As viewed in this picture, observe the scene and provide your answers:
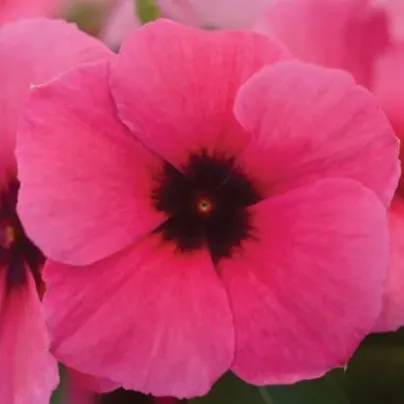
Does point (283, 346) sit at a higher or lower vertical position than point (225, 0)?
lower

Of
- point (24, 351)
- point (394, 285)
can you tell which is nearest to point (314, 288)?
point (394, 285)

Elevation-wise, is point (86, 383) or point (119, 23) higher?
point (119, 23)

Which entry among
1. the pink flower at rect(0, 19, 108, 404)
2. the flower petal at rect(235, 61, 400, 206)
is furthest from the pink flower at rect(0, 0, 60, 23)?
the flower petal at rect(235, 61, 400, 206)

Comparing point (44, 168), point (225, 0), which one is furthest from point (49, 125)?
point (225, 0)

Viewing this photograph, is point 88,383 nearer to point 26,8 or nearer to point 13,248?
point 13,248

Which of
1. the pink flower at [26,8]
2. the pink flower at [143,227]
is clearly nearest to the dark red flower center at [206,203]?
the pink flower at [143,227]

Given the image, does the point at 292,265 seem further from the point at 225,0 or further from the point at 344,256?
the point at 225,0
